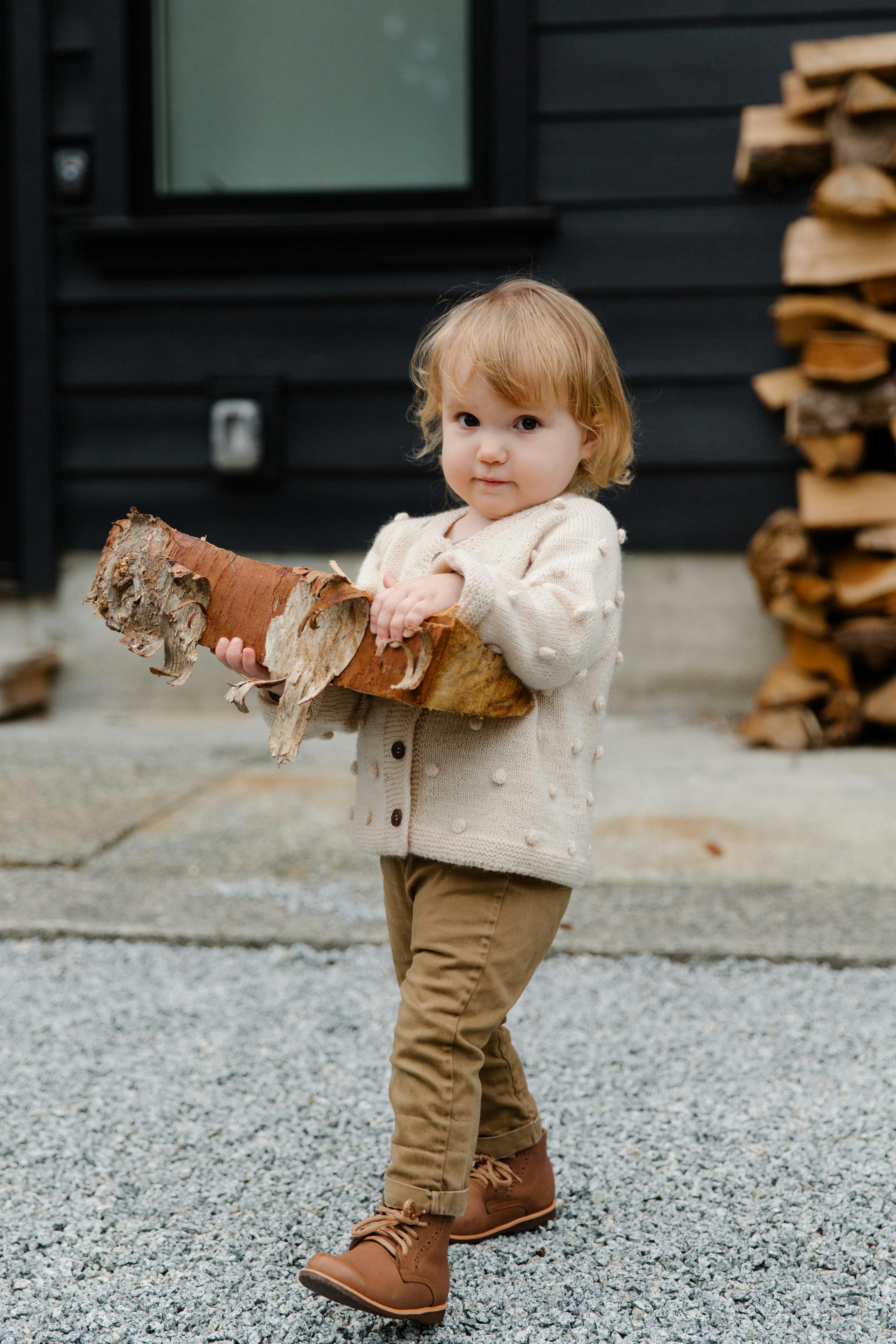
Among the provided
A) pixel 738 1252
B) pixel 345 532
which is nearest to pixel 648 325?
pixel 345 532

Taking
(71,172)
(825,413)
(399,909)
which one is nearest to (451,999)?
(399,909)

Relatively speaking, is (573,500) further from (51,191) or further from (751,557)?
(51,191)

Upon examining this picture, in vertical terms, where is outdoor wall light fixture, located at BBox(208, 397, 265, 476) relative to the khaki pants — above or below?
above

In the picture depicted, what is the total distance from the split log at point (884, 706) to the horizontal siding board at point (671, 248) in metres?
1.33

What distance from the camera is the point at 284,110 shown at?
412 cm

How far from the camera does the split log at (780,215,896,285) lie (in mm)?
3516

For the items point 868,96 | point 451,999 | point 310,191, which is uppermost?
point 868,96

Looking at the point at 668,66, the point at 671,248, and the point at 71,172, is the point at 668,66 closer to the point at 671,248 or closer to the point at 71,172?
the point at 671,248

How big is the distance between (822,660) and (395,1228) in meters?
2.80

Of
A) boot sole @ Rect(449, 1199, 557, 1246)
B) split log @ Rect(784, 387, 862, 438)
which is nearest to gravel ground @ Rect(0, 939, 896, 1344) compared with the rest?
boot sole @ Rect(449, 1199, 557, 1246)

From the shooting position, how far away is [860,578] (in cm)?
361

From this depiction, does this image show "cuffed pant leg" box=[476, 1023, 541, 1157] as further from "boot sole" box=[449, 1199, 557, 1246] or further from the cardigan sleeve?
the cardigan sleeve

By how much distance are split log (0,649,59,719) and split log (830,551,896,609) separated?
2555mm

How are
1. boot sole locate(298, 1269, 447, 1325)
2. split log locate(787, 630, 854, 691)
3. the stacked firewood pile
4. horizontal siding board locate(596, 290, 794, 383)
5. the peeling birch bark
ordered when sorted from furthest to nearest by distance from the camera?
horizontal siding board locate(596, 290, 794, 383), split log locate(787, 630, 854, 691), the stacked firewood pile, the peeling birch bark, boot sole locate(298, 1269, 447, 1325)
